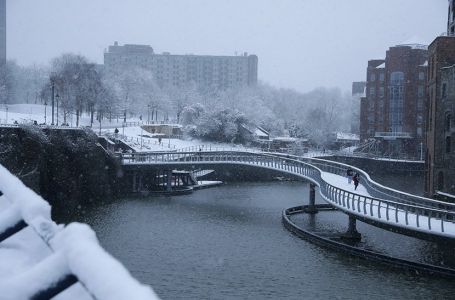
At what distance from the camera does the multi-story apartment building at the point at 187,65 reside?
166 meters

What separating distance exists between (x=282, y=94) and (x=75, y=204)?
10535cm

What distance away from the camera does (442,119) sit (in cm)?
3644

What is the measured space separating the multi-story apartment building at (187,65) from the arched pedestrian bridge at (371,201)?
116 meters

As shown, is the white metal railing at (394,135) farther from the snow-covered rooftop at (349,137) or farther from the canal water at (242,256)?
the canal water at (242,256)

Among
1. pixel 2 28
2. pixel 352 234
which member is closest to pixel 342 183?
pixel 352 234

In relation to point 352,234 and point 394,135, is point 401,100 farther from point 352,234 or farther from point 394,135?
point 352,234

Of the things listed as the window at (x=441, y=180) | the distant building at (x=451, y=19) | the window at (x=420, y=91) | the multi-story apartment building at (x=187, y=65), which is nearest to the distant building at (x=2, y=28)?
the multi-story apartment building at (x=187, y=65)

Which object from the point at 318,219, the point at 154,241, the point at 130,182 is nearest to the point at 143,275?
the point at 154,241

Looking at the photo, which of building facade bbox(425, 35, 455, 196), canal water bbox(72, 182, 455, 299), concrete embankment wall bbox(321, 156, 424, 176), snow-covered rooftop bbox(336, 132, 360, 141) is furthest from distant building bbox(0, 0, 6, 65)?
building facade bbox(425, 35, 455, 196)

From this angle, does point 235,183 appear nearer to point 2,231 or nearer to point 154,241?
point 154,241

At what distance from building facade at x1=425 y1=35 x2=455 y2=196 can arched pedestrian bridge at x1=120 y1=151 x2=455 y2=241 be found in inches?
226

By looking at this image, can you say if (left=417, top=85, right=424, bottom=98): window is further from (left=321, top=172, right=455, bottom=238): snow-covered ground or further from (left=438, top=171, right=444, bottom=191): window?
(left=321, top=172, right=455, bottom=238): snow-covered ground

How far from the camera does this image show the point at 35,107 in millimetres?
84875

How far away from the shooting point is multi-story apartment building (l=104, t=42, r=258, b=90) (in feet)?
545
